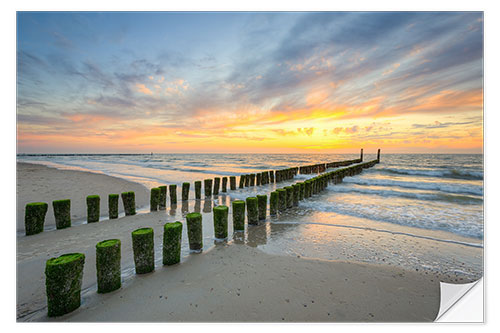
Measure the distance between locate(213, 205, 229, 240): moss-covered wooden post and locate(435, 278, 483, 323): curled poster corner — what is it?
3.39 m

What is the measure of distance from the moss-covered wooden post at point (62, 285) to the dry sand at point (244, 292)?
5.2 inches

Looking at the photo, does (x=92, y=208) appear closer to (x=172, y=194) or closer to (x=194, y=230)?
(x=172, y=194)

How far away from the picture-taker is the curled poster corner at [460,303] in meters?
2.45

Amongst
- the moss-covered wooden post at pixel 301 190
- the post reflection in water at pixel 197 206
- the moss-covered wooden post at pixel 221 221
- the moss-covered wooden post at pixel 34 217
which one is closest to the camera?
the moss-covered wooden post at pixel 221 221

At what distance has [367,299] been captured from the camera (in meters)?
2.54

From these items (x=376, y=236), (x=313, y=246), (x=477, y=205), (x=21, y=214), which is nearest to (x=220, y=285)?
(x=313, y=246)

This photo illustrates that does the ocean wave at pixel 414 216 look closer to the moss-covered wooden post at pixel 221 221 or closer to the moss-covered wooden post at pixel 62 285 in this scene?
the moss-covered wooden post at pixel 221 221

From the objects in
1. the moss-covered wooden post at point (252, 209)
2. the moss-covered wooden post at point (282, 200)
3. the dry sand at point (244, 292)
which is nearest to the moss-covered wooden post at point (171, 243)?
the dry sand at point (244, 292)

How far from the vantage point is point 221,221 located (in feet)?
14.2

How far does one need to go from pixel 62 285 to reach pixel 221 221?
2589mm

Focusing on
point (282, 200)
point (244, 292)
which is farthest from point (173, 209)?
point (244, 292)

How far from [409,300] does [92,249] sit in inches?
203
